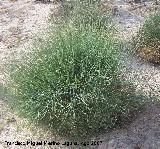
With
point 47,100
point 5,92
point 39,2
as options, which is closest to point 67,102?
point 47,100

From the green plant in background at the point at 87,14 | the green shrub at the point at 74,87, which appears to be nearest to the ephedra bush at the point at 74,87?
the green shrub at the point at 74,87

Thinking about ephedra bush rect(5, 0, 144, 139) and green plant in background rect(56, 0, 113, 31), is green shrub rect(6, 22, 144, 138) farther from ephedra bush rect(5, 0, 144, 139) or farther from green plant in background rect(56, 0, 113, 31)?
green plant in background rect(56, 0, 113, 31)

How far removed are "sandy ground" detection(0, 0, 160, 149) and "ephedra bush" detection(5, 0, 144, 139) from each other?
211mm

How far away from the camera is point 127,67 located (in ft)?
18.6

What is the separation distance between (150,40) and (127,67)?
1570mm

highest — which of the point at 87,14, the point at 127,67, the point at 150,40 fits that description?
the point at 127,67

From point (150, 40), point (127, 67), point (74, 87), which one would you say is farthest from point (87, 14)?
point (74, 87)

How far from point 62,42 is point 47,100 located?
0.77 m

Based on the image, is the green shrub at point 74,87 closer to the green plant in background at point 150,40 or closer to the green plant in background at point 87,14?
the green plant in background at point 150,40

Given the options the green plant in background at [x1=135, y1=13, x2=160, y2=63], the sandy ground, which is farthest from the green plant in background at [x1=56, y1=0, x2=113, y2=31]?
the green plant in background at [x1=135, y1=13, x2=160, y2=63]

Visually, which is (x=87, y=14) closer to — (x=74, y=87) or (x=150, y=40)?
(x=150, y=40)

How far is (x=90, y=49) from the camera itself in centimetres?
516

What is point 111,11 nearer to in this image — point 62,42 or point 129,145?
point 62,42

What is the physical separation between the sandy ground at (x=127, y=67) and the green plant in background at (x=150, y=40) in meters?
0.17
